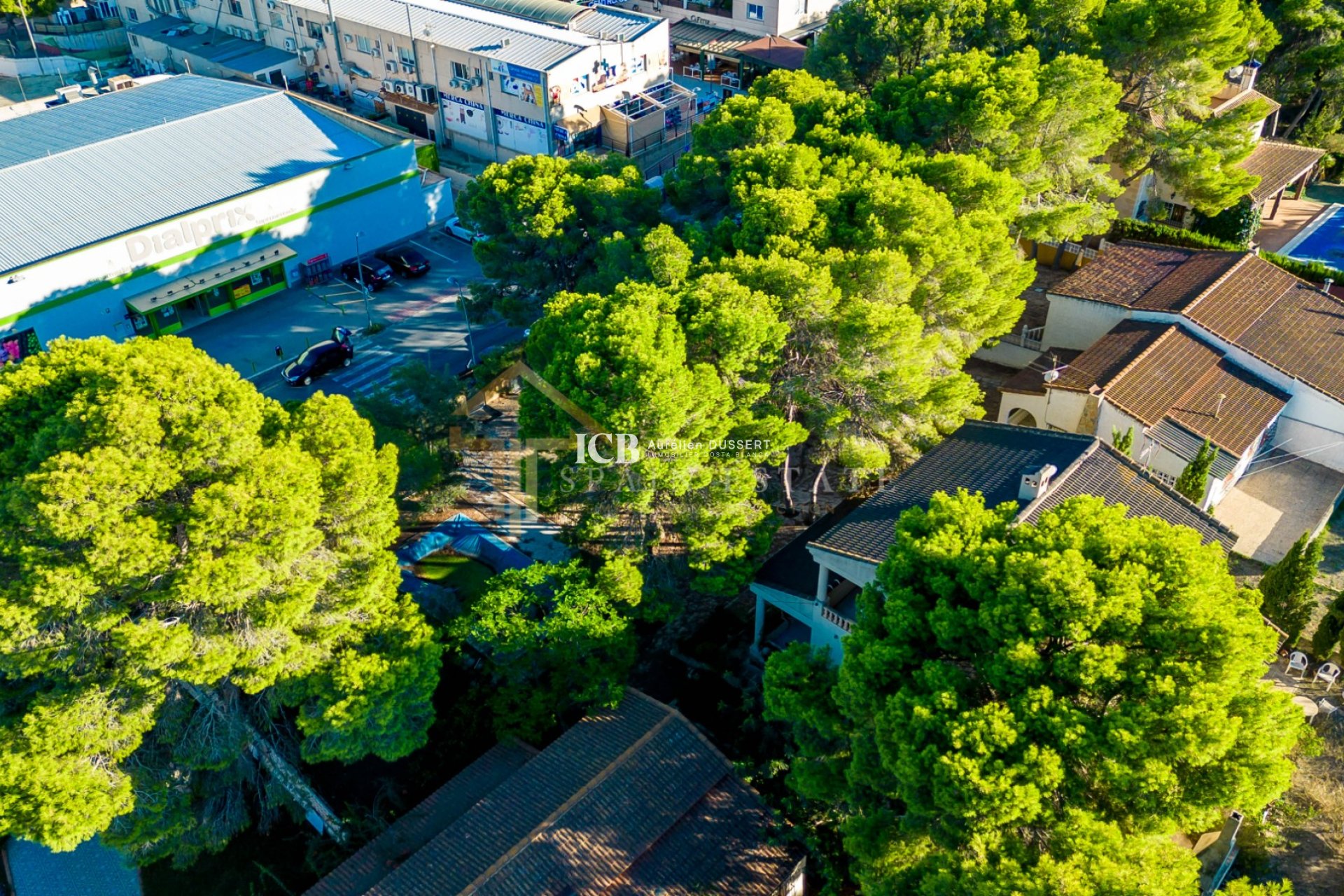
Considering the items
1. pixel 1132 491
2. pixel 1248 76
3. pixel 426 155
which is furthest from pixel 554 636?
pixel 1248 76

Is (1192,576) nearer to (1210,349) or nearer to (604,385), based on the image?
(604,385)

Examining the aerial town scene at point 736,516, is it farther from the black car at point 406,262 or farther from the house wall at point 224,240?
the black car at point 406,262

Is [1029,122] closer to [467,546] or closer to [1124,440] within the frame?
[1124,440]

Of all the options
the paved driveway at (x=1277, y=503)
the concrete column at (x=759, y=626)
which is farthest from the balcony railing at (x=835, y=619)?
the paved driveway at (x=1277, y=503)

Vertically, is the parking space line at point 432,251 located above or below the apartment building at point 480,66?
below

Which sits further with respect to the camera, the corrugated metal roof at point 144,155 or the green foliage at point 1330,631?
the corrugated metal roof at point 144,155

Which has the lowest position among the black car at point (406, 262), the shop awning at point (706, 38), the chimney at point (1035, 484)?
the black car at point (406, 262)

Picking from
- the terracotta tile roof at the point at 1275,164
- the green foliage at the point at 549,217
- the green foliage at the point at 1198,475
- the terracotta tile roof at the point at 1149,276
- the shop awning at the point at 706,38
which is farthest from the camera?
the shop awning at the point at 706,38
